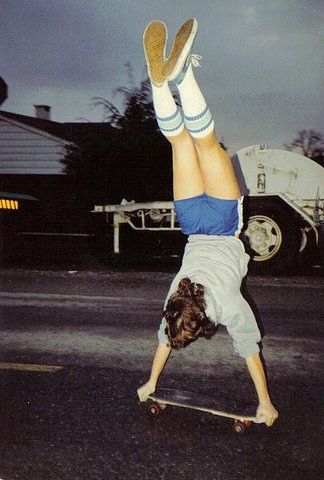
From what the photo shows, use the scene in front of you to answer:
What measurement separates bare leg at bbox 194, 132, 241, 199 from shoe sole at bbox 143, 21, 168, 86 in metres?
0.61

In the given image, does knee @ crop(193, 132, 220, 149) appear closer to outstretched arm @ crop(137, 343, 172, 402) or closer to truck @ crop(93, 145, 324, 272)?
outstretched arm @ crop(137, 343, 172, 402)

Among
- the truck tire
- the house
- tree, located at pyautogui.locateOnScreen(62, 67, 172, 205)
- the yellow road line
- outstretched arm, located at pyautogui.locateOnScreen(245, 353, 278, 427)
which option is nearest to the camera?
outstretched arm, located at pyautogui.locateOnScreen(245, 353, 278, 427)

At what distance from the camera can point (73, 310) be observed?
666 centimetres

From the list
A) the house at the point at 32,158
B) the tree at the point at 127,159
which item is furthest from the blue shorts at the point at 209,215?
the house at the point at 32,158

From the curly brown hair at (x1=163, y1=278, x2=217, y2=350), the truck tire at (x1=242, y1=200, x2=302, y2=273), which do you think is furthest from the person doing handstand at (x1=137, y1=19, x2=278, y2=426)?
the truck tire at (x1=242, y1=200, x2=302, y2=273)

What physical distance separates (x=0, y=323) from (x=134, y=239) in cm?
705

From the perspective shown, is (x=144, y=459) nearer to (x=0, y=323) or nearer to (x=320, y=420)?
(x=320, y=420)

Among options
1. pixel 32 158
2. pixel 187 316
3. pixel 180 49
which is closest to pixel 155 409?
pixel 187 316

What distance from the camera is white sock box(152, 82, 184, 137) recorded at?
3.65m

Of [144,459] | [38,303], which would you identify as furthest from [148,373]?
[38,303]

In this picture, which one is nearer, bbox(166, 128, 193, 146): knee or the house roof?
bbox(166, 128, 193, 146): knee

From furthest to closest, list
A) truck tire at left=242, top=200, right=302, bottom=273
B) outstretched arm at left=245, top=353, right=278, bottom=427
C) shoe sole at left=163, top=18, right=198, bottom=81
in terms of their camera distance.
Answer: truck tire at left=242, top=200, right=302, bottom=273, shoe sole at left=163, top=18, right=198, bottom=81, outstretched arm at left=245, top=353, right=278, bottom=427

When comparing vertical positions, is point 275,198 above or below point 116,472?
above

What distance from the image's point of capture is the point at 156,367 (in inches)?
142
